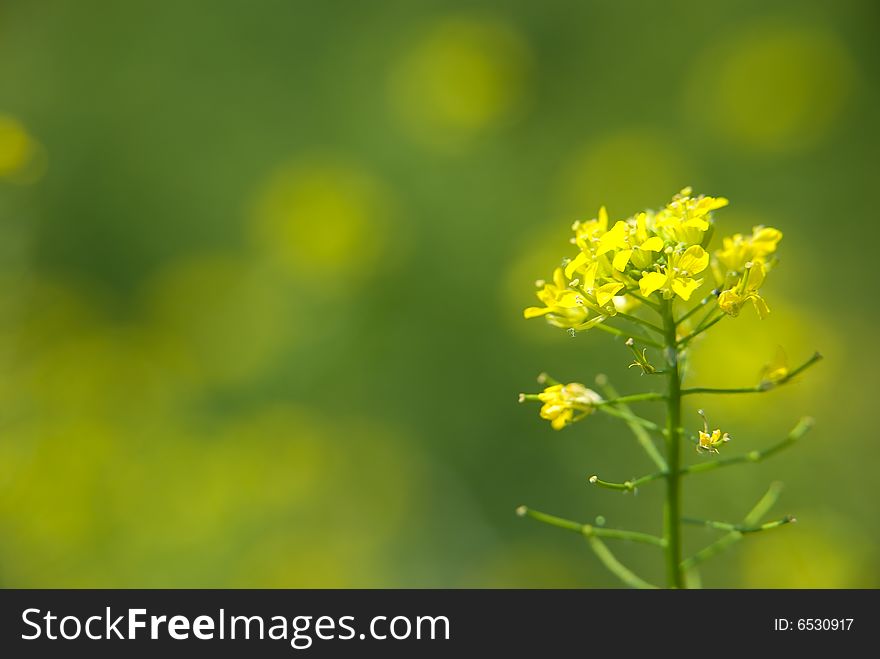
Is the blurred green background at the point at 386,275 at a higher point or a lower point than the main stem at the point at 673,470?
higher

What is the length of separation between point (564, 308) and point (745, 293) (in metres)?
0.37

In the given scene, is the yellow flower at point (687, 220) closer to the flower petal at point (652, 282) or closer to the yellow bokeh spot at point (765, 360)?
the flower petal at point (652, 282)

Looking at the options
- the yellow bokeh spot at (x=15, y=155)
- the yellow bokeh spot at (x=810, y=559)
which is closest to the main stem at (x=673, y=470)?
the yellow bokeh spot at (x=810, y=559)

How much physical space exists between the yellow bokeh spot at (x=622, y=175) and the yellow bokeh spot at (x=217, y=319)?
2035mm

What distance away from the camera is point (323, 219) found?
6.48 m

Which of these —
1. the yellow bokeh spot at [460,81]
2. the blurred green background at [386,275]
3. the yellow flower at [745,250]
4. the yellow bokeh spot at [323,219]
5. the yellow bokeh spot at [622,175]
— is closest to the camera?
the yellow flower at [745,250]

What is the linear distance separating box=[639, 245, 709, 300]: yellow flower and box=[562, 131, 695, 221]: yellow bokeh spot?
14.3 feet

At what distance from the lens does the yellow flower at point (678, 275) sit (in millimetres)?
1840

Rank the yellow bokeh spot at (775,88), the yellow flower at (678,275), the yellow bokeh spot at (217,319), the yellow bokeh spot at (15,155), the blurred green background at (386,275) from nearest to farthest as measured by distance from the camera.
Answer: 1. the yellow flower at (678,275)
2. the yellow bokeh spot at (15,155)
3. the blurred green background at (386,275)
4. the yellow bokeh spot at (217,319)
5. the yellow bokeh spot at (775,88)

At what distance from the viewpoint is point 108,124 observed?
7430 mm

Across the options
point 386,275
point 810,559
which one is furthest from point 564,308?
point 386,275

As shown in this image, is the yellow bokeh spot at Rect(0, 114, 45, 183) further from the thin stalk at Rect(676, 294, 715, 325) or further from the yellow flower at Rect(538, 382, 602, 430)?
the thin stalk at Rect(676, 294, 715, 325)

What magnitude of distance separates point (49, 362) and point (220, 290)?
1.15 meters
